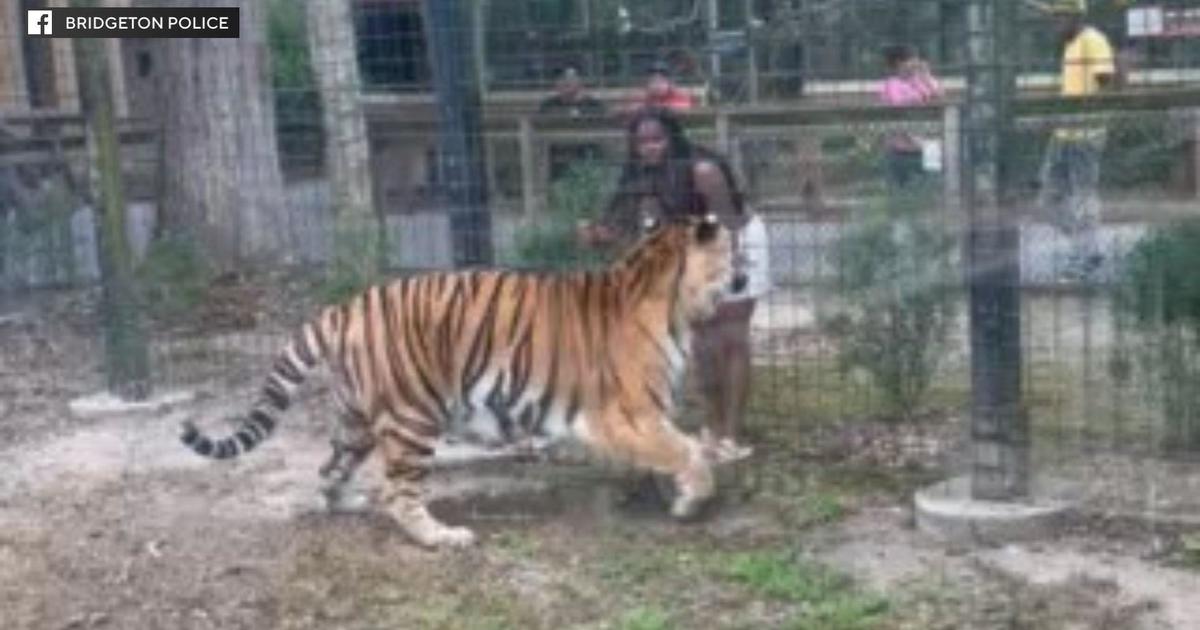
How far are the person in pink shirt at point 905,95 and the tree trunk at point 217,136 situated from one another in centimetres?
305

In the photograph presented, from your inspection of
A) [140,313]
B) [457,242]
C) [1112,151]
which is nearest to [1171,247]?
[1112,151]

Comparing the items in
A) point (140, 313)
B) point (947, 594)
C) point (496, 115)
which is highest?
point (496, 115)

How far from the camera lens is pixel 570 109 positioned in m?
9.77

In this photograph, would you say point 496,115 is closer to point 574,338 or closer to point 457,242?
point 457,242

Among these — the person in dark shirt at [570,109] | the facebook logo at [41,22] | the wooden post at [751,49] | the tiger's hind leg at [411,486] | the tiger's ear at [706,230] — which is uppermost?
the facebook logo at [41,22]

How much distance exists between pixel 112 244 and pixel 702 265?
3.07 metres

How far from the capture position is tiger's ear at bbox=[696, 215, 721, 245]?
6820 mm

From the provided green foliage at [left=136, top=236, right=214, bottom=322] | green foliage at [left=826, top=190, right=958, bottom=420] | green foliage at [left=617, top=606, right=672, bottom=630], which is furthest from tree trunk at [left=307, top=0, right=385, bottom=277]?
green foliage at [left=617, top=606, right=672, bottom=630]

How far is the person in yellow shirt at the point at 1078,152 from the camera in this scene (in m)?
6.75

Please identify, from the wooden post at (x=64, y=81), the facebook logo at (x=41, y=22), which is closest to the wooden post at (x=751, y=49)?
the facebook logo at (x=41, y=22)

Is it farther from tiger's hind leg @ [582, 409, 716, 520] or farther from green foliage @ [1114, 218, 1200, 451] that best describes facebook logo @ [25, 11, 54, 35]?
green foliage @ [1114, 218, 1200, 451]

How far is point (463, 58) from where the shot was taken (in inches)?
300

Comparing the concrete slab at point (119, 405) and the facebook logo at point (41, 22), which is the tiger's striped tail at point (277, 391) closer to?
the concrete slab at point (119, 405)

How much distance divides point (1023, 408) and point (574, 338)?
4.68 feet
